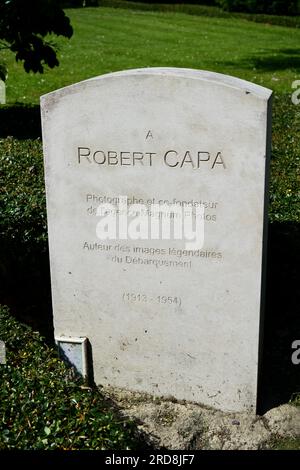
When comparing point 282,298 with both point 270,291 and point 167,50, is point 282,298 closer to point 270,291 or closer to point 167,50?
point 270,291

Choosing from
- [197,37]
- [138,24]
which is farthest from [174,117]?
[138,24]

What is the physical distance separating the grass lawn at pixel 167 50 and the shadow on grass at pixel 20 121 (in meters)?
1.06

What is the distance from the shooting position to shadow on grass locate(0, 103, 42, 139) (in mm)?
10075

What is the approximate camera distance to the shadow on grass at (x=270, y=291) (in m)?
5.20

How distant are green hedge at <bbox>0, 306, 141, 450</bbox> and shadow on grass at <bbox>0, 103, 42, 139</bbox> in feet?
20.3

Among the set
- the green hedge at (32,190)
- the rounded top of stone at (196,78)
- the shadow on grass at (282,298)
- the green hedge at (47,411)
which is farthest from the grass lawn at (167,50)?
the green hedge at (47,411)

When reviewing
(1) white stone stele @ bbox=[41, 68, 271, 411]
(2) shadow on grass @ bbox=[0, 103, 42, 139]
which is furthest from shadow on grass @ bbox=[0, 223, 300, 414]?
(2) shadow on grass @ bbox=[0, 103, 42, 139]

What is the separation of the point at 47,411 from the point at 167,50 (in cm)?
1801

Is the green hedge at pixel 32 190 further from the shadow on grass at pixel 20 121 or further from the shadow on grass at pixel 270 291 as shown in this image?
the shadow on grass at pixel 20 121

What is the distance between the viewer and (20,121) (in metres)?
11.0

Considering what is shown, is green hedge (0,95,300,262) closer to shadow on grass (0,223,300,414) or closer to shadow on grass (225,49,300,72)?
shadow on grass (0,223,300,414)

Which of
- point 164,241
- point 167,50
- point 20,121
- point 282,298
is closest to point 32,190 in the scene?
point 164,241
